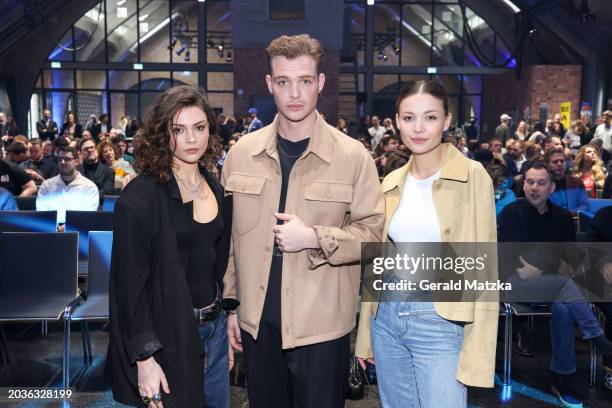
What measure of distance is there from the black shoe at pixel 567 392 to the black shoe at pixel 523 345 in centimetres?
91

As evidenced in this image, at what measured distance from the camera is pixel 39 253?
501 centimetres

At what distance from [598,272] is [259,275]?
3233mm

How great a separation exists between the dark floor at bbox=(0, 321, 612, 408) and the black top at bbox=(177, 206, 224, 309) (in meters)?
2.08

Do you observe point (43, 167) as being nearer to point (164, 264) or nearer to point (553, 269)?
point (553, 269)

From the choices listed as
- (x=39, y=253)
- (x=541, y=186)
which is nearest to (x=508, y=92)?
(x=541, y=186)

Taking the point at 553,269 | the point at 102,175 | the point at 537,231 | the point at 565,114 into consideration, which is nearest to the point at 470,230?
the point at 537,231

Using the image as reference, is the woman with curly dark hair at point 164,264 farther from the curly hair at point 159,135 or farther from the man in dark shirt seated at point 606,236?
the man in dark shirt seated at point 606,236

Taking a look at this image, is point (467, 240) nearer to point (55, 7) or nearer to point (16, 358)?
point (16, 358)

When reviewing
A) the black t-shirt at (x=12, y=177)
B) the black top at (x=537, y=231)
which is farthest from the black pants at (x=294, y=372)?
the black t-shirt at (x=12, y=177)

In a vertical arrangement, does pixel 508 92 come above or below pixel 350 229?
above

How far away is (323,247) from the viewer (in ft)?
7.52

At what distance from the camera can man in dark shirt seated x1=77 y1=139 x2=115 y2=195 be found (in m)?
7.80

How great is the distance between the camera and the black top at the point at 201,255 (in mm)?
2338

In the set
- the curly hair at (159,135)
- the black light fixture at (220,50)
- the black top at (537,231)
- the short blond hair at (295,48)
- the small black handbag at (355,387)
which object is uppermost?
the black light fixture at (220,50)
